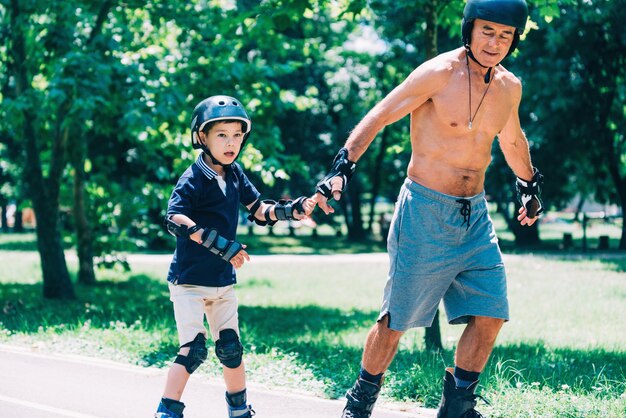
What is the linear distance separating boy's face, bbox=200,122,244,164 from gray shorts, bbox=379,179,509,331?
1.05 meters

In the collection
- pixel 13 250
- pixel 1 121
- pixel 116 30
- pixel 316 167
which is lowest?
pixel 13 250

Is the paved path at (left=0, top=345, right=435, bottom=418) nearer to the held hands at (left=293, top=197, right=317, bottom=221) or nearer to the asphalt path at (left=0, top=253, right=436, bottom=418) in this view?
the asphalt path at (left=0, top=253, right=436, bottom=418)

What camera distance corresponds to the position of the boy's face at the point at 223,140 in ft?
14.7

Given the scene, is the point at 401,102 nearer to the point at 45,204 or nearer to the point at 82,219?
the point at 45,204

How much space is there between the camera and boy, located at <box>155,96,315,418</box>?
4371 mm

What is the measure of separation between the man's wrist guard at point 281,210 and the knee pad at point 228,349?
67cm

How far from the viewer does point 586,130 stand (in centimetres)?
2306

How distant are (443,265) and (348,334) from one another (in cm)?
460

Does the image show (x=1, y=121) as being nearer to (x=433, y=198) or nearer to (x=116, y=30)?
(x=116, y=30)

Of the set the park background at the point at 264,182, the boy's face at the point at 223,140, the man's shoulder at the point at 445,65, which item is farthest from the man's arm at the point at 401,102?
the park background at the point at 264,182

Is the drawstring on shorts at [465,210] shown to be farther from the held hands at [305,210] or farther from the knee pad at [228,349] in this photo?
the knee pad at [228,349]

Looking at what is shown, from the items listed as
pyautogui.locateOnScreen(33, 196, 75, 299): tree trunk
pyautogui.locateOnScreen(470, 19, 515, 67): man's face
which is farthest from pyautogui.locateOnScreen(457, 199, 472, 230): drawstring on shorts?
pyautogui.locateOnScreen(33, 196, 75, 299): tree trunk

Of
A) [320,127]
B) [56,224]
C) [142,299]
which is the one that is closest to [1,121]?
[56,224]

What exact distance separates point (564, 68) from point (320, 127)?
1192 cm
